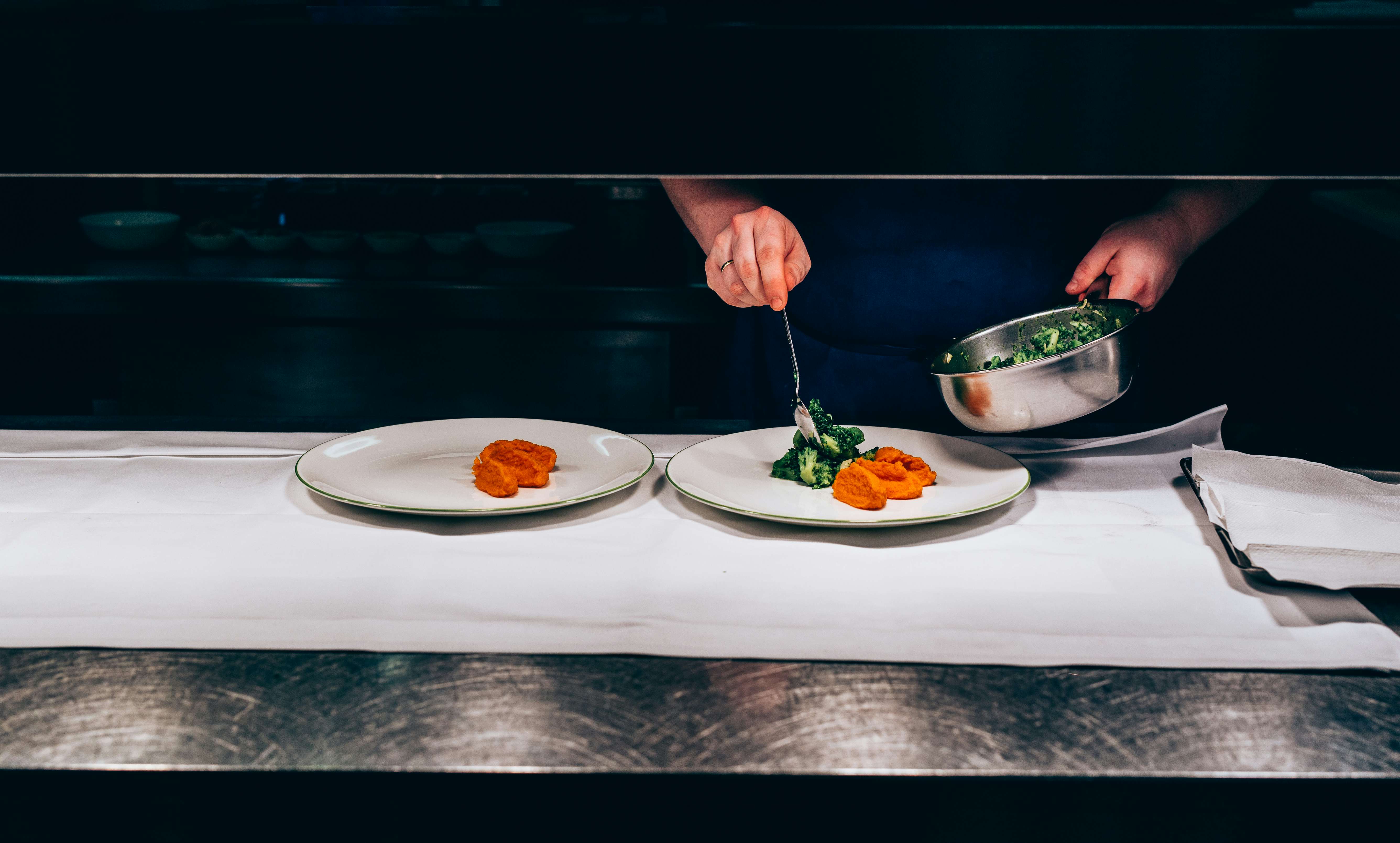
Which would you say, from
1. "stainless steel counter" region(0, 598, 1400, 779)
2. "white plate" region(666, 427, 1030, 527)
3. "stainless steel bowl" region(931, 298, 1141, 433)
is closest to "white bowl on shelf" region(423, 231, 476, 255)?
"white plate" region(666, 427, 1030, 527)

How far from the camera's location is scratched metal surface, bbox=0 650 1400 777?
67 cm

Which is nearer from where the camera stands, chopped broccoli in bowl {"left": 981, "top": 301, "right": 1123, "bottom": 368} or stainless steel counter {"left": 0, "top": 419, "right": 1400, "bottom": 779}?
stainless steel counter {"left": 0, "top": 419, "right": 1400, "bottom": 779}

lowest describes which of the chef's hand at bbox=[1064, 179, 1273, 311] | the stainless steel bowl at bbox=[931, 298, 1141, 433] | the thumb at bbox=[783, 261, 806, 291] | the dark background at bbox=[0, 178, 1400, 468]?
the dark background at bbox=[0, 178, 1400, 468]

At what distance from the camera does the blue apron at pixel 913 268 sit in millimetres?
1679

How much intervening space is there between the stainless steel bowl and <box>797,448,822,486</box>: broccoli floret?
16cm

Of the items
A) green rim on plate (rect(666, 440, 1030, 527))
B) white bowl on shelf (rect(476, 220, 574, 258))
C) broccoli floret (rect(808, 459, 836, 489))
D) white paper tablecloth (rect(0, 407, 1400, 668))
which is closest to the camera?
white paper tablecloth (rect(0, 407, 1400, 668))

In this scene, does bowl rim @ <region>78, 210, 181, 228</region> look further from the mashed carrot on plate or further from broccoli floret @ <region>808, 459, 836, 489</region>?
broccoli floret @ <region>808, 459, 836, 489</region>

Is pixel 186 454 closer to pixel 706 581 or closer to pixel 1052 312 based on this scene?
pixel 706 581

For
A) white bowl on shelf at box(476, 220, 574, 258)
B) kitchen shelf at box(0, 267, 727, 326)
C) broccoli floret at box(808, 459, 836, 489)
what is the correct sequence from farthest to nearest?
white bowl on shelf at box(476, 220, 574, 258) < kitchen shelf at box(0, 267, 727, 326) < broccoli floret at box(808, 459, 836, 489)

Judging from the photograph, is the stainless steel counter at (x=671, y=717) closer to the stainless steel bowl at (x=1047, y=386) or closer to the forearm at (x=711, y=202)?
the stainless steel bowl at (x=1047, y=386)

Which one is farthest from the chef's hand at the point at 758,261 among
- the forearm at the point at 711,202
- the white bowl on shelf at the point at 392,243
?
the white bowl on shelf at the point at 392,243

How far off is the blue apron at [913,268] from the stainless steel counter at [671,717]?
93 cm

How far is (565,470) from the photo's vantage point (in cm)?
116

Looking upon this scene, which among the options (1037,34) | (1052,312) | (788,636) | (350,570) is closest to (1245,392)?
(1052,312)
